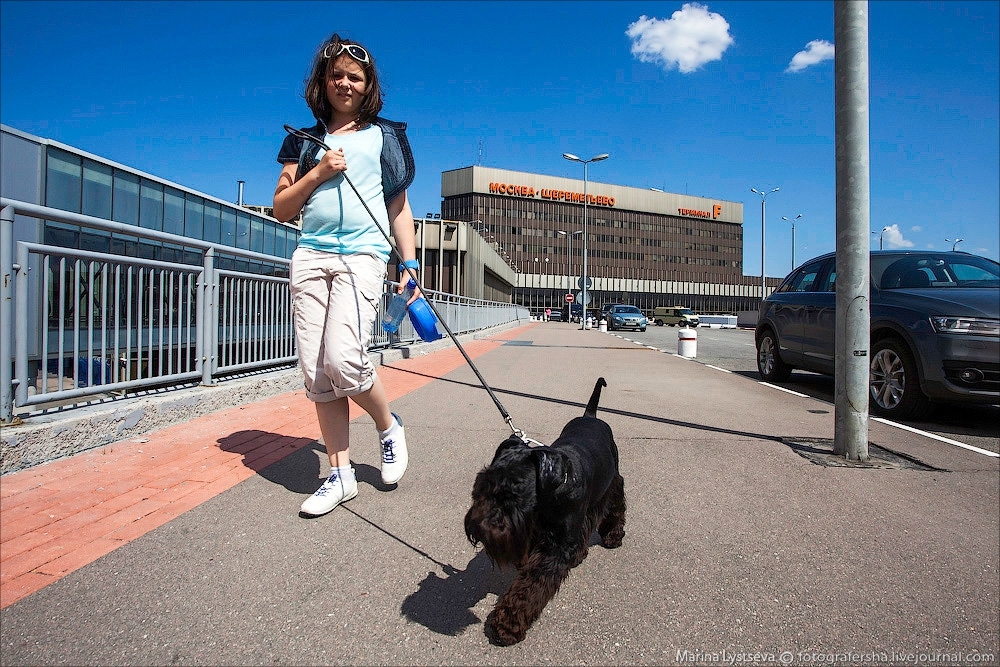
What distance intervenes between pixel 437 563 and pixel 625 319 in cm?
3693

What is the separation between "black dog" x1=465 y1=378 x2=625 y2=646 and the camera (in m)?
1.76

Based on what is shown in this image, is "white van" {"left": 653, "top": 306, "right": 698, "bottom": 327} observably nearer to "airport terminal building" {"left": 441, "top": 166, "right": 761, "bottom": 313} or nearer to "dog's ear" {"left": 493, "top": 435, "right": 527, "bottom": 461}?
"airport terminal building" {"left": 441, "top": 166, "right": 761, "bottom": 313}

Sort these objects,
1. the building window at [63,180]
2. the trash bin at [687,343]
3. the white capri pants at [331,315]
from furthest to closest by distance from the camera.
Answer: the trash bin at [687,343] → the building window at [63,180] → the white capri pants at [331,315]

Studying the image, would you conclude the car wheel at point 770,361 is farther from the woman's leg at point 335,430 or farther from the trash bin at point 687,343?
the woman's leg at point 335,430

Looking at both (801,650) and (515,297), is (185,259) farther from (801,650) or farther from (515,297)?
(515,297)

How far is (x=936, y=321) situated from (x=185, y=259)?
250 inches

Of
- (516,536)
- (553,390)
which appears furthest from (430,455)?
(553,390)

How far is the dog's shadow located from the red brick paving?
1253 mm

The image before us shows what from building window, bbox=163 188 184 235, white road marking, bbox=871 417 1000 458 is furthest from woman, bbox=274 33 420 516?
building window, bbox=163 188 184 235

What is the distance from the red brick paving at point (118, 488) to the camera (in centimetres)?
226

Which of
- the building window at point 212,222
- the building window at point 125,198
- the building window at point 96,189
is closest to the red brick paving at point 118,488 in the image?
the building window at point 96,189

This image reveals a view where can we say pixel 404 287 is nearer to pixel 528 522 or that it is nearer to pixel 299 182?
pixel 299 182

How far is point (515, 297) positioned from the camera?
105 m

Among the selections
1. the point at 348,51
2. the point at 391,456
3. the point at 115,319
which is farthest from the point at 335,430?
the point at 115,319
